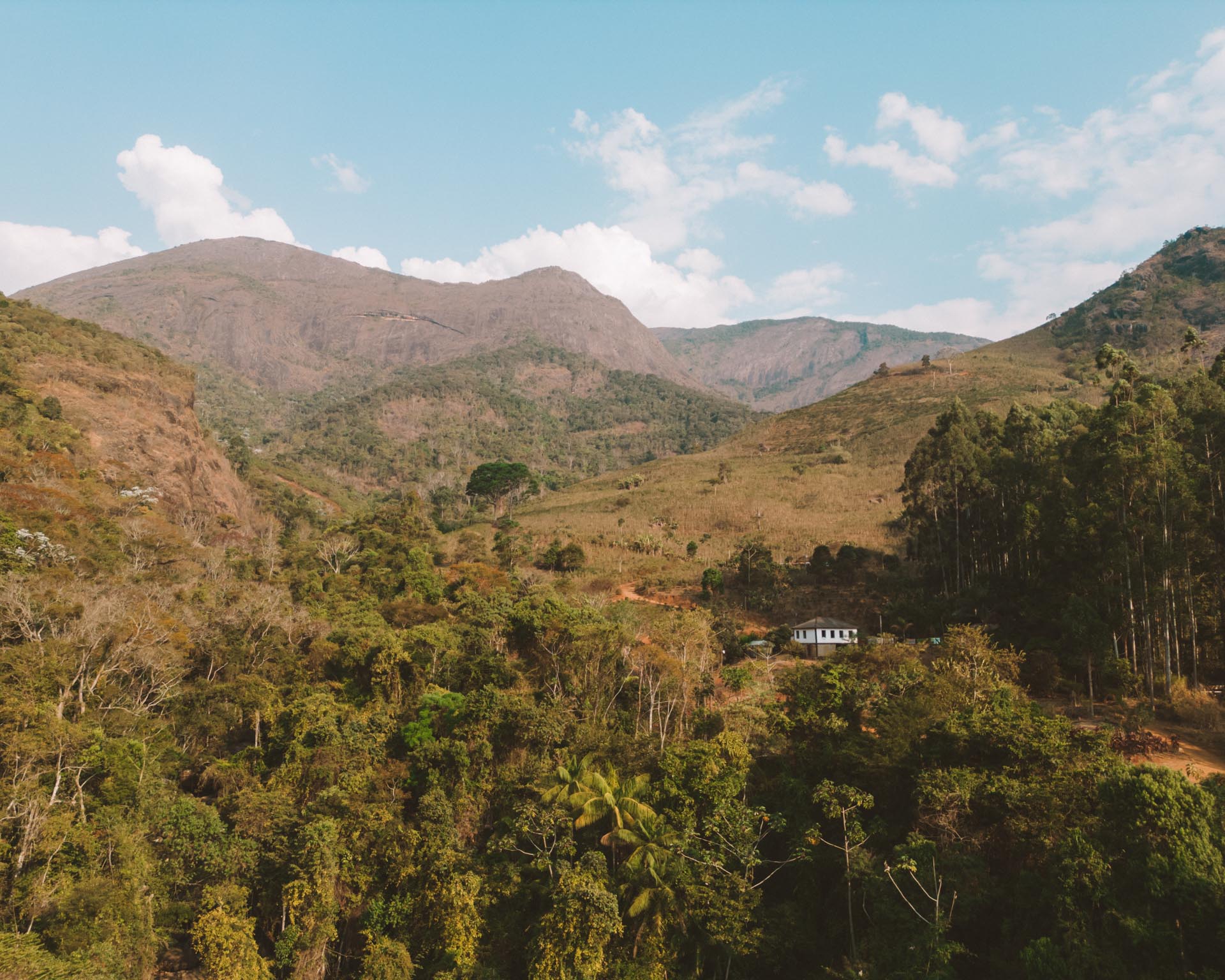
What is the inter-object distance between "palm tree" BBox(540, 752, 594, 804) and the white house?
1266 cm

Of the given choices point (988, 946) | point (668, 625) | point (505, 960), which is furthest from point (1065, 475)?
point (505, 960)

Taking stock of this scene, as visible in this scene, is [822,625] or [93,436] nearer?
[822,625]

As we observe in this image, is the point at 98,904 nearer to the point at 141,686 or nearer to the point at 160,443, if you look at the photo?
the point at 141,686

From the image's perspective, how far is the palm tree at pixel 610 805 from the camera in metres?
17.6

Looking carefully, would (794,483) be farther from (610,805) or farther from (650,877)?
(650,877)

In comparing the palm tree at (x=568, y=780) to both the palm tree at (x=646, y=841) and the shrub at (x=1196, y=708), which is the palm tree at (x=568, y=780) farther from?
the shrub at (x=1196, y=708)

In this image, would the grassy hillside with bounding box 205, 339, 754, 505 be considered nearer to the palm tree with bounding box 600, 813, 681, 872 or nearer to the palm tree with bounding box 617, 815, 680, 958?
the palm tree with bounding box 600, 813, 681, 872

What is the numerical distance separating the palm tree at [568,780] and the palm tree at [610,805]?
0.61ft

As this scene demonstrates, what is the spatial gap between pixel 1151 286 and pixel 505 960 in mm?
135231

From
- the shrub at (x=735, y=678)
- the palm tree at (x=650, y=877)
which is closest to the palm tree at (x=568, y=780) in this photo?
the palm tree at (x=650, y=877)

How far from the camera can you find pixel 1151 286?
11094cm

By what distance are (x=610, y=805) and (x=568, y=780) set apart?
175 centimetres

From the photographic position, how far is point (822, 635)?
1169 inches

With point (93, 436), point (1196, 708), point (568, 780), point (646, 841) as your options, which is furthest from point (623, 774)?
point (93, 436)
